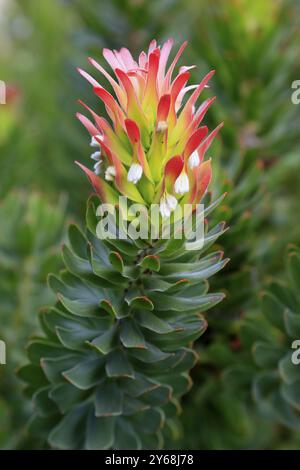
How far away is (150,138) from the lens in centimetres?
72

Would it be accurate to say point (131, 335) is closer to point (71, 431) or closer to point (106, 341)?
point (106, 341)

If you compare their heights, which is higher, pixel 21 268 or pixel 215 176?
pixel 215 176

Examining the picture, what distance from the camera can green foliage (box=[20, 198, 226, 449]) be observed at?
75 cm

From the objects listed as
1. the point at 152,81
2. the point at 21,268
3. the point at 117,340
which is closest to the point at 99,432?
the point at 117,340

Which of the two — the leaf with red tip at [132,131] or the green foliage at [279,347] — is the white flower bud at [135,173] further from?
the green foliage at [279,347]

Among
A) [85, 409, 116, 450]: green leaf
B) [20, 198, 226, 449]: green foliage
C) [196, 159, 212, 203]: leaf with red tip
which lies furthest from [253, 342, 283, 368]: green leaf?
[196, 159, 212, 203]: leaf with red tip

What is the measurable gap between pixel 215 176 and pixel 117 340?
Answer: 34 centimetres

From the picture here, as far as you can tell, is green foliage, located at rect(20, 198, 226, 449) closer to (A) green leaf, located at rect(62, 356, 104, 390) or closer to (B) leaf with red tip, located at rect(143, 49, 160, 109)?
(A) green leaf, located at rect(62, 356, 104, 390)

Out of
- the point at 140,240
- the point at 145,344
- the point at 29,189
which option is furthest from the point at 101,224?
the point at 29,189

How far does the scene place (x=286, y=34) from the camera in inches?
54.6

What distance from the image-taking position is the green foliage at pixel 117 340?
75 centimetres

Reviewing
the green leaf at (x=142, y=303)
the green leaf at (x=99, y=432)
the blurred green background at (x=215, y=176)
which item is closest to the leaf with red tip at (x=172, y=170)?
the green leaf at (x=142, y=303)

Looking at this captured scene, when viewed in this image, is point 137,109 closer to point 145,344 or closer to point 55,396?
point 145,344

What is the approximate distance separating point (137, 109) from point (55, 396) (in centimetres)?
41
